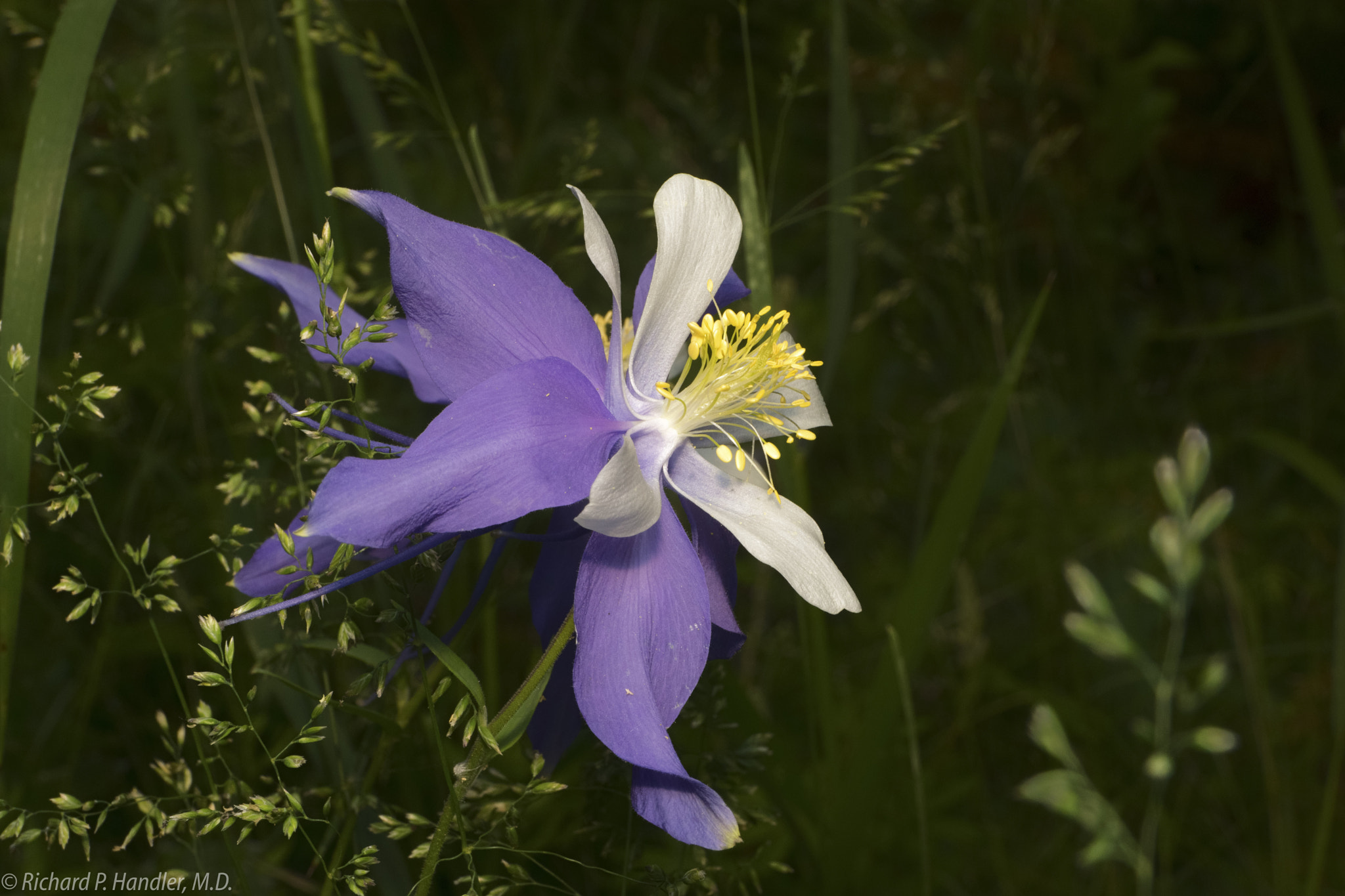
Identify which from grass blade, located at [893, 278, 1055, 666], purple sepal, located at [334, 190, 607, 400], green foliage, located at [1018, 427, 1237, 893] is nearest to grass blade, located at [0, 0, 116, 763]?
purple sepal, located at [334, 190, 607, 400]

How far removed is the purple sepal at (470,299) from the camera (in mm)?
986

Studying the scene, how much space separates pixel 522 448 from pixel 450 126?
76 centimetres

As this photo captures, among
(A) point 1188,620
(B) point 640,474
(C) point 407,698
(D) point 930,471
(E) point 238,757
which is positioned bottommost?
(A) point 1188,620

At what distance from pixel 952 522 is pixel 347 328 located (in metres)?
0.91

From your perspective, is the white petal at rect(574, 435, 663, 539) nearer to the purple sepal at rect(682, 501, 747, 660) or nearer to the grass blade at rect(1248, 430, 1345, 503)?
the purple sepal at rect(682, 501, 747, 660)

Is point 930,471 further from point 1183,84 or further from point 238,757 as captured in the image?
point 1183,84

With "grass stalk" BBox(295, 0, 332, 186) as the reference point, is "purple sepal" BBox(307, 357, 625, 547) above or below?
below

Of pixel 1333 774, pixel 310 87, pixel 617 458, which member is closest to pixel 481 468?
pixel 617 458

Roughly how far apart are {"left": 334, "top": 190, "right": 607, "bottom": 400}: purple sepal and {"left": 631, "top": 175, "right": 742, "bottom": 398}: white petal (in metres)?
0.11

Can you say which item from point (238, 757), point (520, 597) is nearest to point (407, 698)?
point (238, 757)

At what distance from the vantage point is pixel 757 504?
3.66 ft

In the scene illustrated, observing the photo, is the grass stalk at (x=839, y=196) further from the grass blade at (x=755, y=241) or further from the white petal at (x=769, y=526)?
the white petal at (x=769, y=526)

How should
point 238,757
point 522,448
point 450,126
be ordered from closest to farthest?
point 522,448 < point 450,126 < point 238,757

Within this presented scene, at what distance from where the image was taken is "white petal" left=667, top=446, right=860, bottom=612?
1054mm
